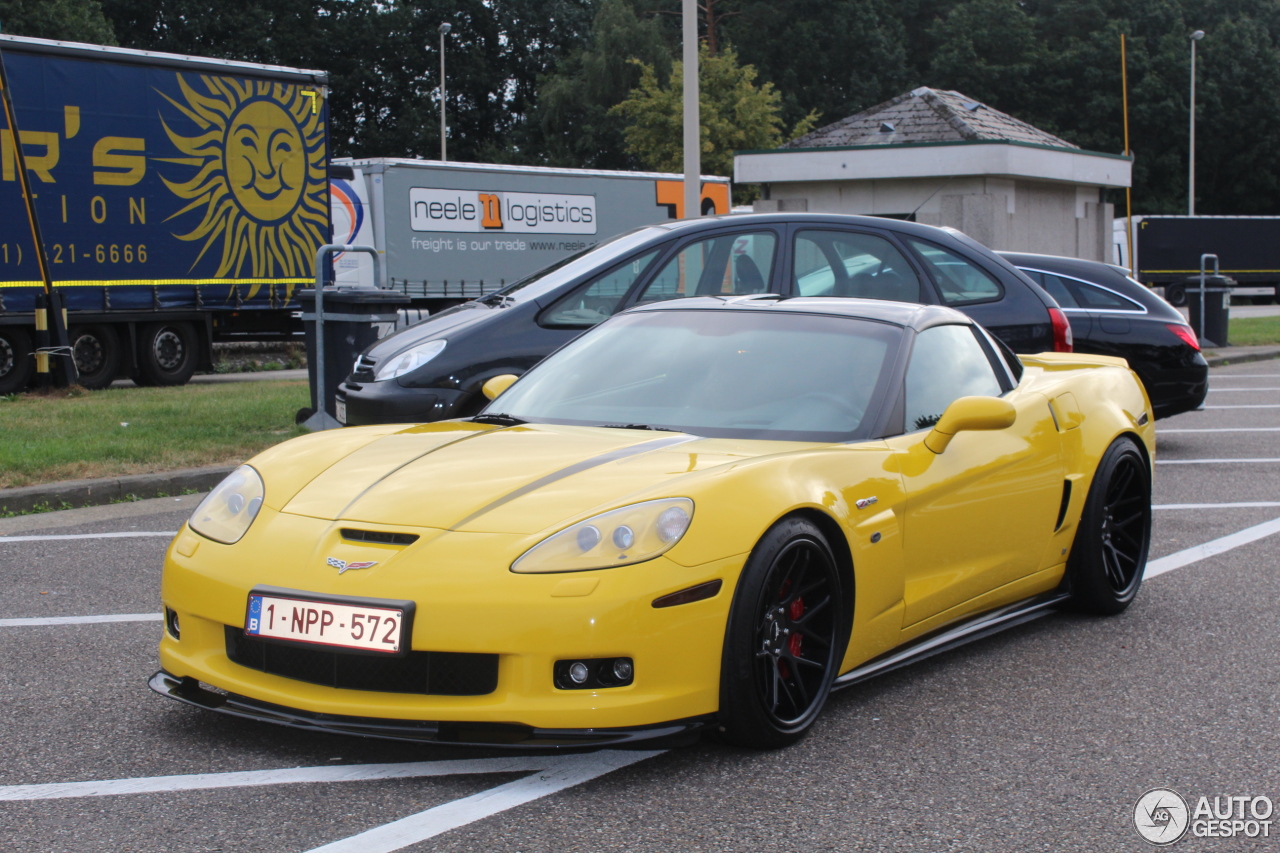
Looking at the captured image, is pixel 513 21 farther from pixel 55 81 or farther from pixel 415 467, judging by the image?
pixel 415 467

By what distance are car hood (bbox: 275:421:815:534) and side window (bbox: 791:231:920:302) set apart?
3782mm

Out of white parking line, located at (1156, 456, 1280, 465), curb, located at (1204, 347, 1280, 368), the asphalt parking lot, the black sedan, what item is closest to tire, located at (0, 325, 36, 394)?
the black sedan

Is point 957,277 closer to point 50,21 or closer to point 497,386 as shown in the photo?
point 497,386

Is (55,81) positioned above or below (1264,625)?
above

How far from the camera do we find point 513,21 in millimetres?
64625

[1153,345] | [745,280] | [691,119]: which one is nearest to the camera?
[745,280]

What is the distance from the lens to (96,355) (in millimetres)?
16859

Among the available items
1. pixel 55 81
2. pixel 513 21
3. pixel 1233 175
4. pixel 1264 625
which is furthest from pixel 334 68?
pixel 1264 625

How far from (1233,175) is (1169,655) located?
61482mm

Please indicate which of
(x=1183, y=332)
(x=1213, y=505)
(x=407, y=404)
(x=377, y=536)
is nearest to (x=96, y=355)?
(x=407, y=404)

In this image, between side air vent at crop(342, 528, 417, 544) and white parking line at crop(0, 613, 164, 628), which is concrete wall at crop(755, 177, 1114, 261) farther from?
side air vent at crop(342, 528, 417, 544)

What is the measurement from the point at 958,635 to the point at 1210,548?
2677 mm

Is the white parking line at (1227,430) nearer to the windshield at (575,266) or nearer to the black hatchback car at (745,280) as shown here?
the black hatchback car at (745,280)

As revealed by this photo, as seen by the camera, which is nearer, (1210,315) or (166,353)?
(166,353)
